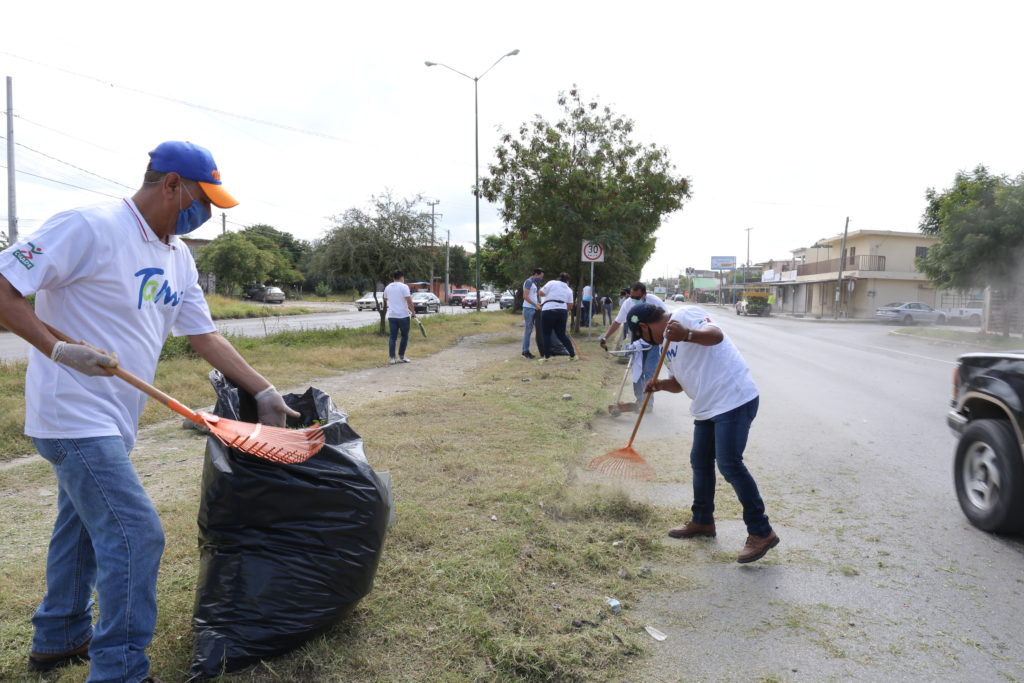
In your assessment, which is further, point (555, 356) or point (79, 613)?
point (555, 356)

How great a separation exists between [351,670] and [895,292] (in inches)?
2065

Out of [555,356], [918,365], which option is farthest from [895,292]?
[555,356]

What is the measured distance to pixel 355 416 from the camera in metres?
6.91

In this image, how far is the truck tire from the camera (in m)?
3.78

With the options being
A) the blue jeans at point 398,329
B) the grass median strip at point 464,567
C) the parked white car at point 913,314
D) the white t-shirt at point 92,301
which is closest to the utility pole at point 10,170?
the blue jeans at point 398,329

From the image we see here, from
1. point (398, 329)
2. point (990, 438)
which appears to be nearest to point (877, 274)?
point (398, 329)

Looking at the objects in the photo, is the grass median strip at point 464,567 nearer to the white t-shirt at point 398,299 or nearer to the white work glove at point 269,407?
the white work glove at point 269,407

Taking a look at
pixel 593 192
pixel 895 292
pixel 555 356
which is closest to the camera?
pixel 555 356

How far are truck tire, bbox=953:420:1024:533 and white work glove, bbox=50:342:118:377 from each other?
4521 millimetres

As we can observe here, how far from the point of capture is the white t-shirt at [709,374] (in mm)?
3623

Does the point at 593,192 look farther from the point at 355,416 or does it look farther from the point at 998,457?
the point at 998,457

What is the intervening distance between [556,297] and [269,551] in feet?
31.3

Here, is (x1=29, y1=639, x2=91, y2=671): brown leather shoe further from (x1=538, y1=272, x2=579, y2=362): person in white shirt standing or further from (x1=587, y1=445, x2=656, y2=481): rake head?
(x1=538, y1=272, x2=579, y2=362): person in white shirt standing

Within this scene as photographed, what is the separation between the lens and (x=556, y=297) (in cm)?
1163
